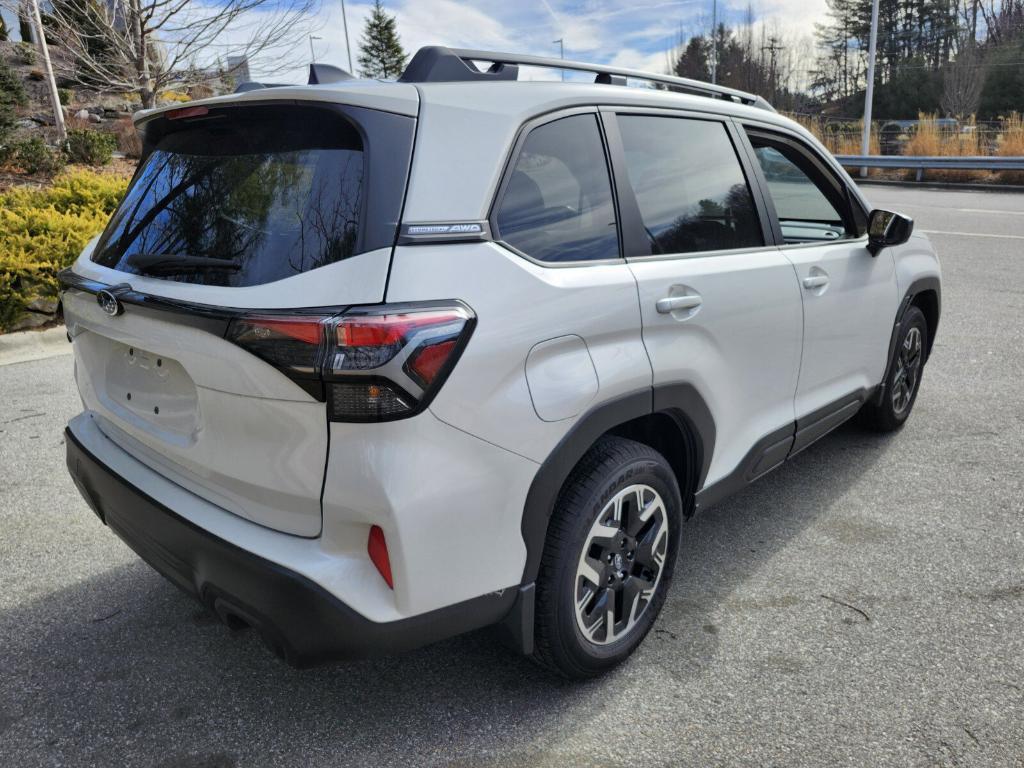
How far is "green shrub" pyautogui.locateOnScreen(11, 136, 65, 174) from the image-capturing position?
14398 mm

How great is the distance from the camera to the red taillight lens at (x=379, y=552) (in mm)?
1831

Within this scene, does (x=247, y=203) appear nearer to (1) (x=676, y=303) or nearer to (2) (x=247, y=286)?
(2) (x=247, y=286)

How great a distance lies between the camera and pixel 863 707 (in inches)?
91.7

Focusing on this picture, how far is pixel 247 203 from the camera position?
2.10 metres

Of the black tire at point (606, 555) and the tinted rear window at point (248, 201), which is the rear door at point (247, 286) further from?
the black tire at point (606, 555)

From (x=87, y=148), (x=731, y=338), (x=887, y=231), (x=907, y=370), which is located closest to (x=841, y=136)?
(x=87, y=148)

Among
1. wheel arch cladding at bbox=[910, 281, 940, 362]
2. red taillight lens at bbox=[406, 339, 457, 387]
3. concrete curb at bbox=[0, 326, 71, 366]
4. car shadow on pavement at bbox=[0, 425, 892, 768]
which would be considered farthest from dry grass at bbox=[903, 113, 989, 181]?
red taillight lens at bbox=[406, 339, 457, 387]

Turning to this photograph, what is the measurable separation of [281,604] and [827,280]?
2.48 meters

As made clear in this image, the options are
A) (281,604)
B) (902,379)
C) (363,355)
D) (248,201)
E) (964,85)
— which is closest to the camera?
(363,355)

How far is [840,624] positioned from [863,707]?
446mm

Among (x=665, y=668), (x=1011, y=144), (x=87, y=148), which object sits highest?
(x=87, y=148)

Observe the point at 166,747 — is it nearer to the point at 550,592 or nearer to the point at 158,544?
the point at 158,544

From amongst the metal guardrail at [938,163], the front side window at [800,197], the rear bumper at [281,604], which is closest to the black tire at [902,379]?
the front side window at [800,197]

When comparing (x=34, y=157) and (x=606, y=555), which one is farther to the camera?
(x=34, y=157)
